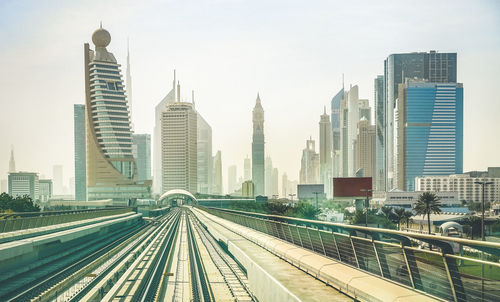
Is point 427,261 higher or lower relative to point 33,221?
higher

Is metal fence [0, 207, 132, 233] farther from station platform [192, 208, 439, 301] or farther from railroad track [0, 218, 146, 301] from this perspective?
station platform [192, 208, 439, 301]

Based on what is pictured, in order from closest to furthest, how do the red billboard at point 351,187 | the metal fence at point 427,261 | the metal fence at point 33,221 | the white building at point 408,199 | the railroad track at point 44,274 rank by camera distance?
1. the metal fence at point 427,261
2. the railroad track at point 44,274
3. the metal fence at point 33,221
4. the red billboard at point 351,187
5. the white building at point 408,199

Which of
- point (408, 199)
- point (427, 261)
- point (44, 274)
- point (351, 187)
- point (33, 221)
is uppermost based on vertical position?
point (427, 261)

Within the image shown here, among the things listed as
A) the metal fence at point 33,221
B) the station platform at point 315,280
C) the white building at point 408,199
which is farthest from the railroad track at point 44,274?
the white building at point 408,199

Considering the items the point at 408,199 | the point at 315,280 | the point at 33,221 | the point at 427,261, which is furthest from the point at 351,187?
the point at 427,261

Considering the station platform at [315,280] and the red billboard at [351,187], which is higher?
the station platform at [315,280]

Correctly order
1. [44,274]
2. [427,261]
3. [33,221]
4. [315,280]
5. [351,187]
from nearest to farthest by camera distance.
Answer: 1. [427,261]
2. [315,280]
3. [44,274]
4. [33,221]
5. [351,187]

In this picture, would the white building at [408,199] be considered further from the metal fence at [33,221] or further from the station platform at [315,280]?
the station platform at [315,280]

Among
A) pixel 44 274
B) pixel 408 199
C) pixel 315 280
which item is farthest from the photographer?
pixel 408 199

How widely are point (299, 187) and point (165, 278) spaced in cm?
15685

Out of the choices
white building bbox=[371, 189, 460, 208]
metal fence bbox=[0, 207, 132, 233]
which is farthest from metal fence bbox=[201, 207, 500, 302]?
white building bbox=[371, 189, 460, 208]

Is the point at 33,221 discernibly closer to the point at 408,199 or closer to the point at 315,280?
the point at 315,280

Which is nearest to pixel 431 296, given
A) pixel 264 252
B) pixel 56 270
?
pixel 264 252

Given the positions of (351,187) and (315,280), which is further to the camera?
(351,187)
